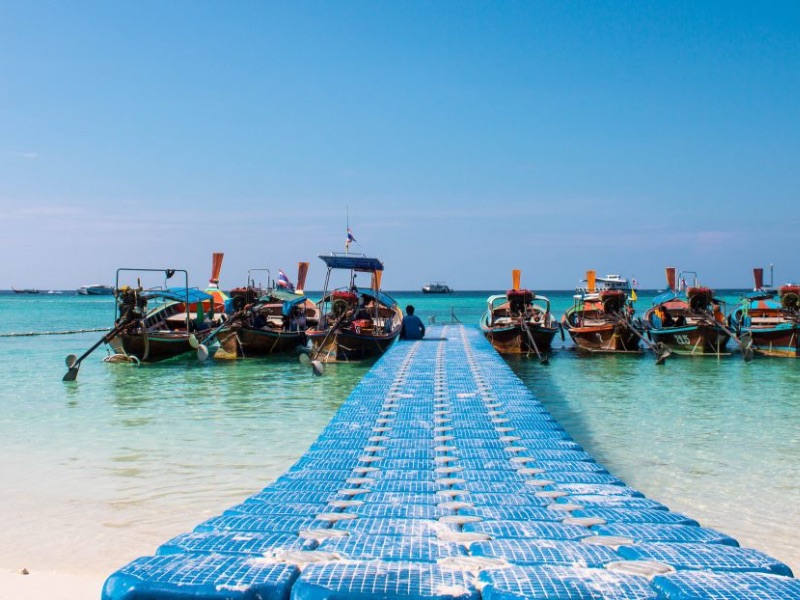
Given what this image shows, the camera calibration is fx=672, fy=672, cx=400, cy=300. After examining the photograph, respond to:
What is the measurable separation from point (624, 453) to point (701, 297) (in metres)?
14.9

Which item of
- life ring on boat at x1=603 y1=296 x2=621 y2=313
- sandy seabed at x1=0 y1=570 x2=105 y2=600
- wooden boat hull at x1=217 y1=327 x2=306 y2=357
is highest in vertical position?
life ring on boat at x1=603 y1=296 x2=621 y2=313

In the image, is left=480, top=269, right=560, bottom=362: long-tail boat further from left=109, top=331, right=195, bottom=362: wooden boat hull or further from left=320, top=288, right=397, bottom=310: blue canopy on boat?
left=109, top=331, right=195, bottom=362: wooden boat hull

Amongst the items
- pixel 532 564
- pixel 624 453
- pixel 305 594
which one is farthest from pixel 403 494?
pixel 624 453

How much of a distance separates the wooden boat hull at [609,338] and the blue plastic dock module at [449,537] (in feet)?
57.7

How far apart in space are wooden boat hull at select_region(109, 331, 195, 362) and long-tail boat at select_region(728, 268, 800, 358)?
1763 cm

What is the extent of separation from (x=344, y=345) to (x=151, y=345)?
5.81 metres

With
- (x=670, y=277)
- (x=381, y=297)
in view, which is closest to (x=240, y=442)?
(x=381, y=297)

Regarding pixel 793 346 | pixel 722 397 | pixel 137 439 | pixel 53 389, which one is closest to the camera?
pixel 137 439

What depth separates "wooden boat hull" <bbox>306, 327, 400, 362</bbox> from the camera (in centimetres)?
1978

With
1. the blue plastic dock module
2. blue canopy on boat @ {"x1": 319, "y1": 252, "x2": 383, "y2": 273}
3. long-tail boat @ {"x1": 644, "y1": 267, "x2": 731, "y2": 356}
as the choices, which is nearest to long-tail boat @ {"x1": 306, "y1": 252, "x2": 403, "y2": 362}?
blue canopy on boat @ {"x1": 319, "y1": 252, "x2": 383, "y2": 273}

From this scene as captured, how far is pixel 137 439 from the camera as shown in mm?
10000

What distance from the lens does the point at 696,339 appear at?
883 inches

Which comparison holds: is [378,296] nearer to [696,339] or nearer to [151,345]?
[151,345]

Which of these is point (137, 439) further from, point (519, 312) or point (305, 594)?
point (519, 312)
